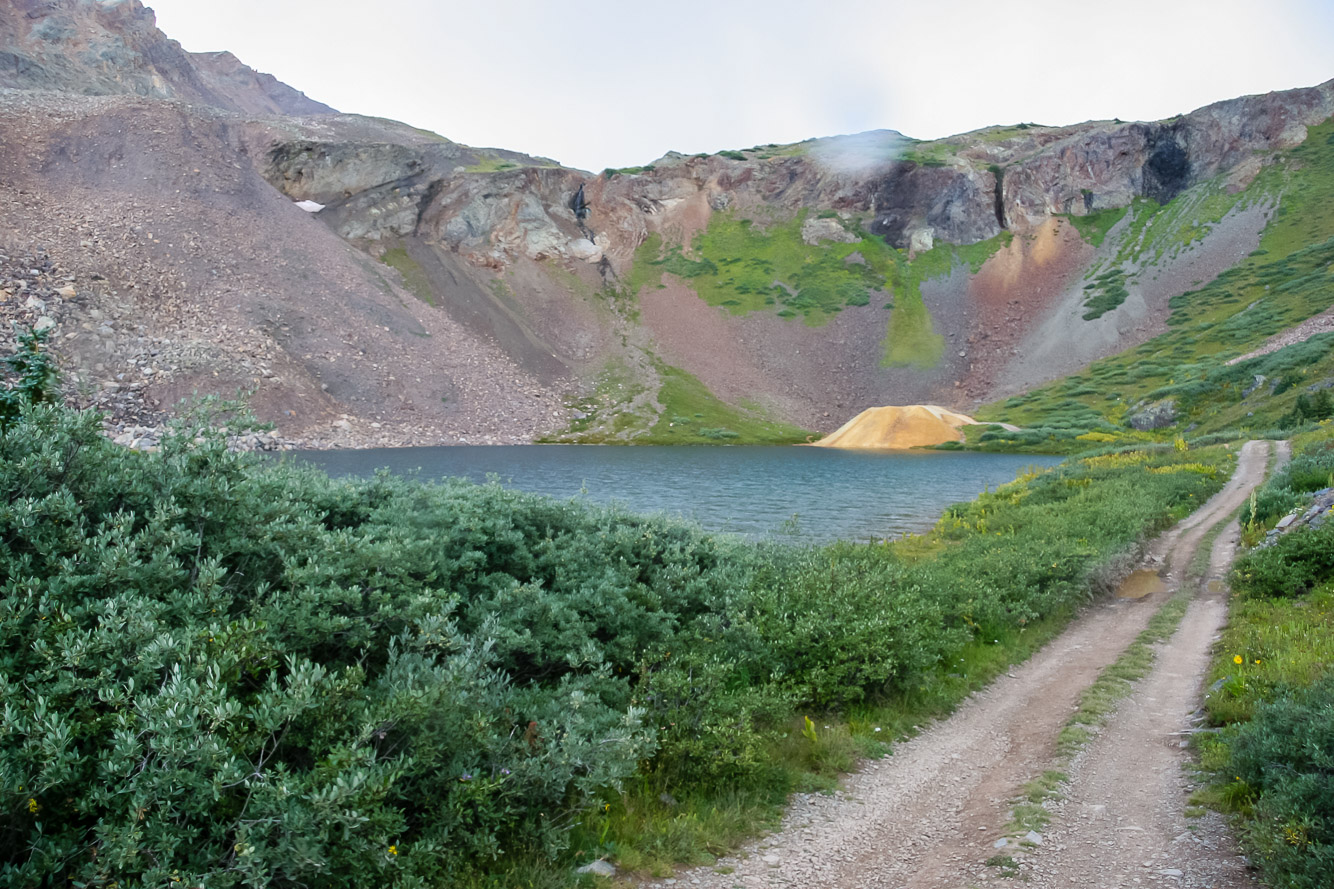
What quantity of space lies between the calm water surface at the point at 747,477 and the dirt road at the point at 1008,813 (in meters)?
4.17

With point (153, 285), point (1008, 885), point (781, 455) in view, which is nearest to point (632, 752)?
point (1008, 885)

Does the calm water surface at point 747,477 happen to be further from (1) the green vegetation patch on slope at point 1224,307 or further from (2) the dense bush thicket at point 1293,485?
(1) the green vegetation patch on slope at point 1224,307

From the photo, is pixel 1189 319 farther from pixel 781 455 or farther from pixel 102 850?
pixel 102 850

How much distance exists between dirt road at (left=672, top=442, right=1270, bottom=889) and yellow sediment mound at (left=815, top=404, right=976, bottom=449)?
6566cm

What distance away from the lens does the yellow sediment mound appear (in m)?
73.6

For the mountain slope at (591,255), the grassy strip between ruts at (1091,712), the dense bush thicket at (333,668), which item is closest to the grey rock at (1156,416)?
the mountain slope at (591,255)

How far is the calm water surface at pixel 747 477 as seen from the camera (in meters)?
29.5

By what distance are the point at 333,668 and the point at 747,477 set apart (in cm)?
4054

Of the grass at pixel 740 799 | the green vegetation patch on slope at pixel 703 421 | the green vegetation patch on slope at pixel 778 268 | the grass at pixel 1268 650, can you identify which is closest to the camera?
the grass at pixel 740 799

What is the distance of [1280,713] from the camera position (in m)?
6.00

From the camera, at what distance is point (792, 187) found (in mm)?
121250

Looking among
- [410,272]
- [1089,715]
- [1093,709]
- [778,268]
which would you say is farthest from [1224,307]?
[1089,715]

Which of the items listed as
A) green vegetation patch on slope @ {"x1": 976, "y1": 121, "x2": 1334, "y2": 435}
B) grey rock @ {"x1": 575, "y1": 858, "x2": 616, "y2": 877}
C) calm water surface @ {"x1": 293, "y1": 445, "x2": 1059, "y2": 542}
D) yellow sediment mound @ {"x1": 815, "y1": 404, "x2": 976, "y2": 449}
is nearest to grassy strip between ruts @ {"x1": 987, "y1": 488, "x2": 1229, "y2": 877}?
grey rock @ {"x1": 575, "y1": 858, "x2": 616, "y2": 877}

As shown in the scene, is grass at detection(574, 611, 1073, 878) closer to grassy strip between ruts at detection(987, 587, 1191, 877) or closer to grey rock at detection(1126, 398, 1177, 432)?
grassy strip between ruts at detection(987, 587, 1191, 877)
